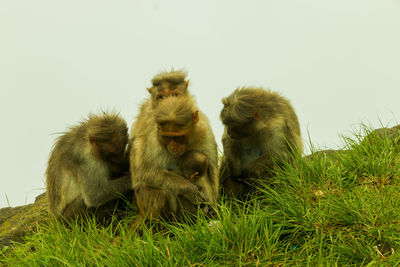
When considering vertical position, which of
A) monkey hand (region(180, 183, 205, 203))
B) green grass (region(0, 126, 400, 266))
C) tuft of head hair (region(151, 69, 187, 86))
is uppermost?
tuft of head hair (region(151, 69, 187, 86))

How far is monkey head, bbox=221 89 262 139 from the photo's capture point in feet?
24.0

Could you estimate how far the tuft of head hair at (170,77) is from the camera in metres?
8.40

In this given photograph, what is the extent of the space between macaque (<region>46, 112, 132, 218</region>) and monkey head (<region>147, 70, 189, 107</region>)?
87 centimetres

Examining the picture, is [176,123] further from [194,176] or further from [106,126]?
[106,126]

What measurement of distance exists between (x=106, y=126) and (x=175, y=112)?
1363 millimetres

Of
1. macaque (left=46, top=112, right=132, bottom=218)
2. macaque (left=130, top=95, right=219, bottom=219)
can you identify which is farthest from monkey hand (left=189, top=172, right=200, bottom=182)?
macaque (left=46, top=112, right=132, bottom=218)

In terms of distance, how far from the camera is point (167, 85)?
8.36m

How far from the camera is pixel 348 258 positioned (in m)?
5.87

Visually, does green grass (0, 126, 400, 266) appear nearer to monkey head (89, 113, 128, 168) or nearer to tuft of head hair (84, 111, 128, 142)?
monkey head (89, 113, 128, 168)

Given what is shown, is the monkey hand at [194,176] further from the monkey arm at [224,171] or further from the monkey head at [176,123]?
the monkey arm at [224,171]

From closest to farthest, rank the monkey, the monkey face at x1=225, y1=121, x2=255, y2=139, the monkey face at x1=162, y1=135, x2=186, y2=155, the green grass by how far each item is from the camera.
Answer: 1. the green grass
2. the monkey face at x1=162, y1=135, x2=186, y2=155
3. the monkey
4. the monkey face at x1=225, y1=121, x2=255, y2=139

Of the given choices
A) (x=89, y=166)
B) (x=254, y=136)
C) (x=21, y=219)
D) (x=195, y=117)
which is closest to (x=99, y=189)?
(x=89, y=166)

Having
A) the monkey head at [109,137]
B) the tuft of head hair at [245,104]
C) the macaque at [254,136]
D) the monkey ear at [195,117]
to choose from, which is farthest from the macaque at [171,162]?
the macaque at [254,136]

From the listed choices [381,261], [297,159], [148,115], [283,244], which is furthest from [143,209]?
[381,261]
